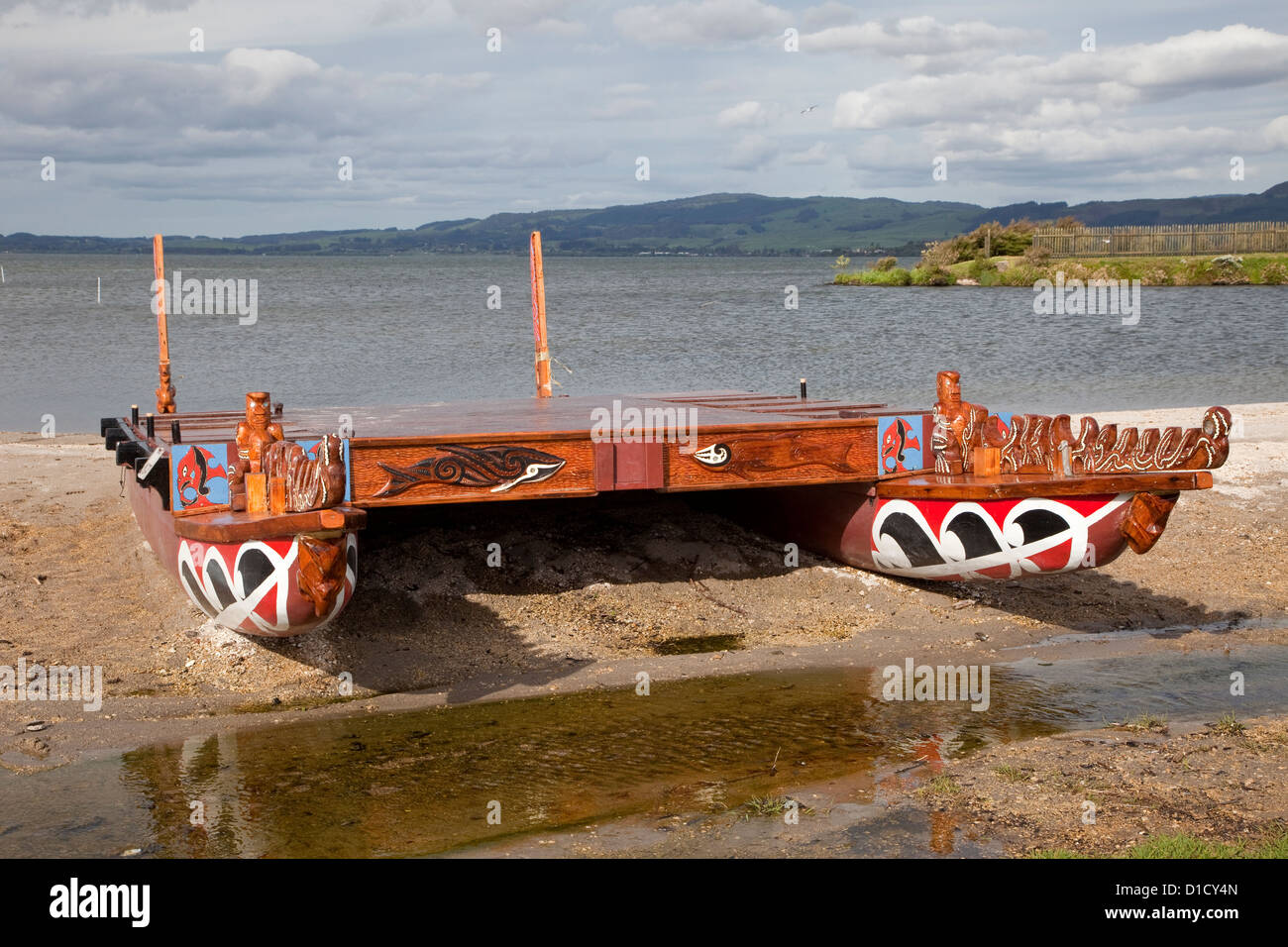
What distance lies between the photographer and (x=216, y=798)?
673cm

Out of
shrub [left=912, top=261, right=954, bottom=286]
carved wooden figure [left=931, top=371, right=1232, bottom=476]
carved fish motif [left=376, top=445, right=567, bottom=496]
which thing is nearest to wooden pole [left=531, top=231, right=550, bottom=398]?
carved fish motif [left=376, top=445, right=567, bottom=496]

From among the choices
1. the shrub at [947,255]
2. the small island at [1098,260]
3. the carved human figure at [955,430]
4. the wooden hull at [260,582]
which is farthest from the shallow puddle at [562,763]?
the shrub at [947,255]

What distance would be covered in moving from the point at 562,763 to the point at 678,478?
97.8 inches

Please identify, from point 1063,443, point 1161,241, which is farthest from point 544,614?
point 1161,241

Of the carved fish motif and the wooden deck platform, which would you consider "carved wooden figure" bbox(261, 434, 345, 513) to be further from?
the carved fish motif

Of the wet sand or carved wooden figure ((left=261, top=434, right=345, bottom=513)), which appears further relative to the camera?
the wet sand

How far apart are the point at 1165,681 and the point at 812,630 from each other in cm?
249

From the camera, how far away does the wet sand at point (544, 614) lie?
339 inches

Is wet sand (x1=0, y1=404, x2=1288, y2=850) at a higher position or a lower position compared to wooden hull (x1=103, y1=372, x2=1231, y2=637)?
lower

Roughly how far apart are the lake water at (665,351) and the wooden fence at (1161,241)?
147 inches

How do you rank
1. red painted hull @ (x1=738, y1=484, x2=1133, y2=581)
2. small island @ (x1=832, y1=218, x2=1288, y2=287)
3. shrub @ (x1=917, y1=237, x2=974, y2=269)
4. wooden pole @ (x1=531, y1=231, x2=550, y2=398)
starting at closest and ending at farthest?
red painted hull @ (x1=738, y1=484, x2=1133, y2=581), wooden pole @ (x1=531, y1=231, x2=550, y2=398), small island @ (x1=832, y1=218, x2=1288, y2=287), shrub @ (x1=917, y1=237, x2=974, y2=269)

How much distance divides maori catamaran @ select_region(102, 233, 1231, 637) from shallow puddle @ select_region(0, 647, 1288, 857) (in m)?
0.95

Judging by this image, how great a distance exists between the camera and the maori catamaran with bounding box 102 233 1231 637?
7828 millimetres
